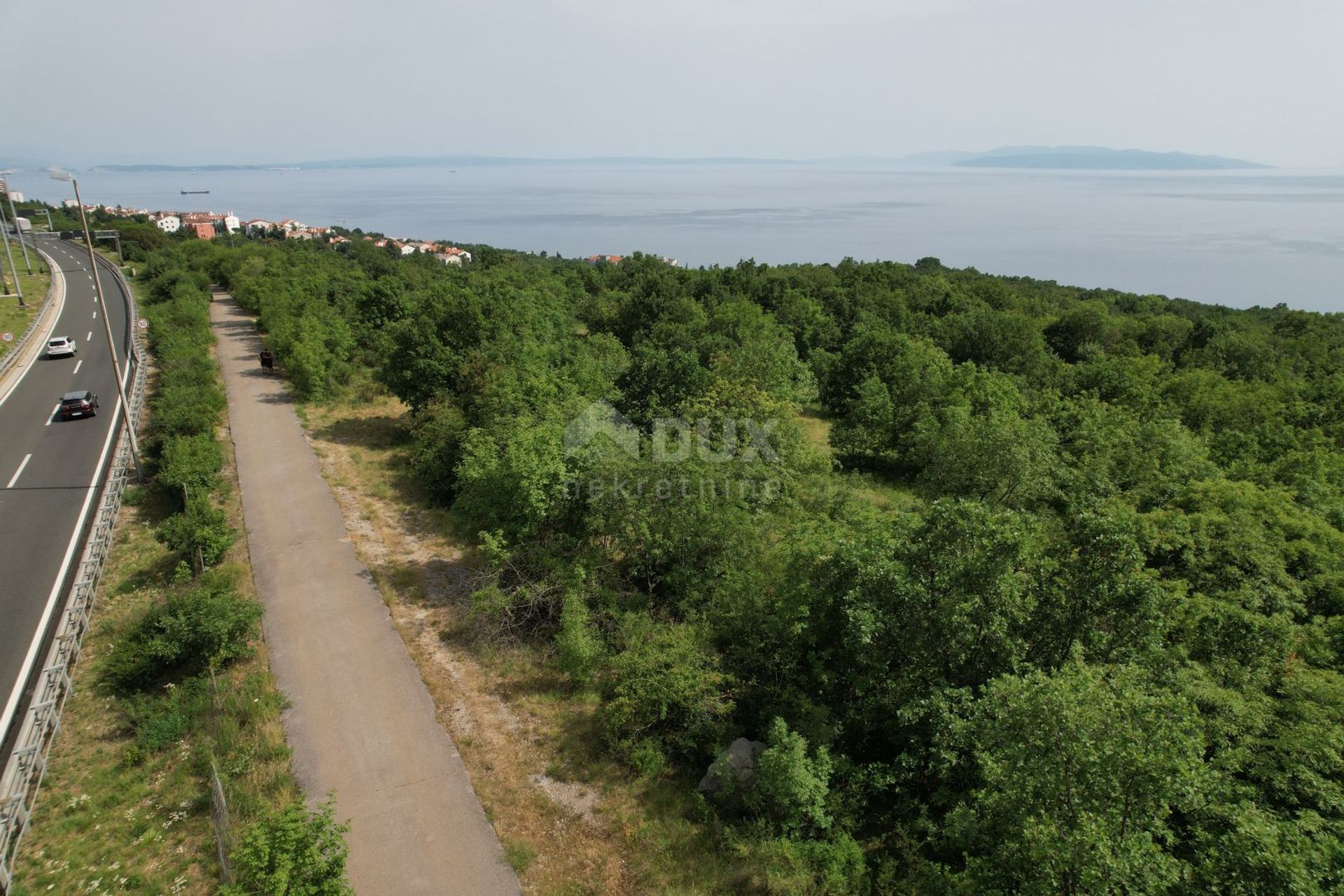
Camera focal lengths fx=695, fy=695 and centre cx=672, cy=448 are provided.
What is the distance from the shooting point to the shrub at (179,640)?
13664 mm

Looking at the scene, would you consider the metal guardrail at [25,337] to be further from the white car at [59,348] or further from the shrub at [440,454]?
the shrub at [440,454]

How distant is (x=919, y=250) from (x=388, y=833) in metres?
134

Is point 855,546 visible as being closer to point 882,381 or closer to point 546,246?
point 882,381

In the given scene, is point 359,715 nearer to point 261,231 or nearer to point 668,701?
point 668,701

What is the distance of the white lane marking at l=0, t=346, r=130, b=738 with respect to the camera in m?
12.7

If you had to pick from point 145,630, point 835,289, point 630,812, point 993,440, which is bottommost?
point 630,812

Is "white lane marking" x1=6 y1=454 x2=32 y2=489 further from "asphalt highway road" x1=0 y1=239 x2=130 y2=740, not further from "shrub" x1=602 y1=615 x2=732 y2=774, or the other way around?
"shrub" x1=602 y1=615 x2=732 y2=774

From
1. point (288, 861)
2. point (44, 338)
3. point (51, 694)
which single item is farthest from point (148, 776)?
point (44, 338)

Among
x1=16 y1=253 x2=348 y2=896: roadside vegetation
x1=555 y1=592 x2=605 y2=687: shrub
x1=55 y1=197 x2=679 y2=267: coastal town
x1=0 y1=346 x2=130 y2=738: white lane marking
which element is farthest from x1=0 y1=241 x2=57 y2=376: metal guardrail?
x1=55 y1=197 x2=679 y2=267: coastal town

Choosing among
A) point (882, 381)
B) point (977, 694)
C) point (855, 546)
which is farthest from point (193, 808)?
point (882, 381)

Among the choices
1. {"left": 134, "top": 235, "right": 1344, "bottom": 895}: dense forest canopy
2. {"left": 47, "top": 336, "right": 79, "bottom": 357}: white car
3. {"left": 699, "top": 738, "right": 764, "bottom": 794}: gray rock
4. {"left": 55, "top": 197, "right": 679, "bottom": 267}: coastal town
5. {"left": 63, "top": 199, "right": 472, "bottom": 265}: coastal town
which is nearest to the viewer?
{"left": 134, "top": 235, "right": 1344, "bottom": 895}: dense forest canopy

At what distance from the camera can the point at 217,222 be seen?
128 metres

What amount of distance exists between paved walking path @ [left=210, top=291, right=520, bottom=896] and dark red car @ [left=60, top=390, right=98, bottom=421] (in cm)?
1049

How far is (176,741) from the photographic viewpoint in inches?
496
